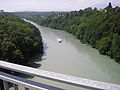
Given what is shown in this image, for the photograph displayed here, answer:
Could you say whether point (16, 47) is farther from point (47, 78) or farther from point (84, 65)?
point (47, 78)

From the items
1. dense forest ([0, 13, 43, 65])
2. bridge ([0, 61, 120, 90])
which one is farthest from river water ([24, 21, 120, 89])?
bridge ([0, 61, 120, 90])

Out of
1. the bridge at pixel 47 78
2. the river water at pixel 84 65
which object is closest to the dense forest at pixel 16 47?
the river water at pixel 84 65

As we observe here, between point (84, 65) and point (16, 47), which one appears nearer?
point (16, 47)

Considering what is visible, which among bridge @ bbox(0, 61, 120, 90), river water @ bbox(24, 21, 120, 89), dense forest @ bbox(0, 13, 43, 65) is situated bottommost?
river water @ bbox(24, 21, 120, 89)

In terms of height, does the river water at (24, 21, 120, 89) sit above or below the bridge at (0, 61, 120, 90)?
below

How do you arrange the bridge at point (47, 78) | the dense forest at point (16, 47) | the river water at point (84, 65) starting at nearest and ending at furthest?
the bridge at point (47, 78) < the river water at point (84, 65) < the dense forest at point (16, 47)

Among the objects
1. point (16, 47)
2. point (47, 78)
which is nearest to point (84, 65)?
point (16, 47)

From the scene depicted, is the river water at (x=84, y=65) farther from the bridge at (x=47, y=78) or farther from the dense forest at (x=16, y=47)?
the bridge at (x=47, y=78)

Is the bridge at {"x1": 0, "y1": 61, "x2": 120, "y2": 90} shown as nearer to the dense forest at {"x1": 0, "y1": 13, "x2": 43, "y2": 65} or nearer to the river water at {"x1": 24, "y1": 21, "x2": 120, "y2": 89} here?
the river water at {"x1": 24, "y1": 21, "x2": 120, "y2": 89}

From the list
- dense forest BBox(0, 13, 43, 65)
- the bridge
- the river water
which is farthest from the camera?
dense forest BBox(0, 13, 43, 65)

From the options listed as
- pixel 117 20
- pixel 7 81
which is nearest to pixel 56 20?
pixel 117 20

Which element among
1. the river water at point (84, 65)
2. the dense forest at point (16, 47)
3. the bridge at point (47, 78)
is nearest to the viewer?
the bridge at point (47, 78)

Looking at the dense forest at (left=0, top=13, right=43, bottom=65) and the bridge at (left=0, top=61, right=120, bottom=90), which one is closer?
the bridge at (left=0, top=61, right=120, bottom=90)

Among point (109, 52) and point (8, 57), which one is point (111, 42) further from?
point (8, 57)
